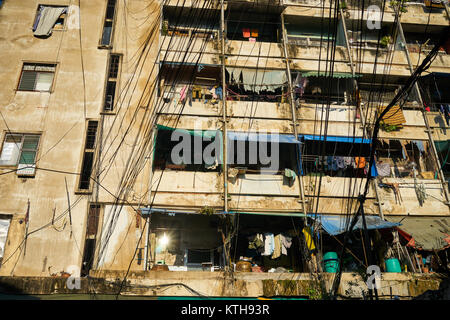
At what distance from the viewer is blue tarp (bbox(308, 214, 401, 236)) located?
1327 cm

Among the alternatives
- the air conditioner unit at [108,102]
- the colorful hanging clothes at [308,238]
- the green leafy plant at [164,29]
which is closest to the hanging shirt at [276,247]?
the colorful hanging clothes at [308,238]

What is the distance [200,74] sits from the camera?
18625 mm

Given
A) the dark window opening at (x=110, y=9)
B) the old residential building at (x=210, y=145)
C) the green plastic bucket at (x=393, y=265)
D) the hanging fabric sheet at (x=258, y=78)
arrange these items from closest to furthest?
the green plastic bucket at (x=393, y=265) < the old residential building at (x=210, y=145) < the hanging fabric sheet at (x=258, y=78) < the dark window opening at (x=110, y=9)

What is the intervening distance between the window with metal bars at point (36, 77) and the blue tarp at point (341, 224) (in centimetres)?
1531

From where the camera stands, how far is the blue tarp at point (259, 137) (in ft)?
51.1

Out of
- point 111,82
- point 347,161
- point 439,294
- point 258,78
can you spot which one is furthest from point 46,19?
point 439,294

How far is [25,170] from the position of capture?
15.0m

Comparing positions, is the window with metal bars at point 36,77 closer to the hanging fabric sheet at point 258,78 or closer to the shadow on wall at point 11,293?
the hanging fabric sheet at point 258,78

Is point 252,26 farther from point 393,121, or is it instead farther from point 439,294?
point 439,294

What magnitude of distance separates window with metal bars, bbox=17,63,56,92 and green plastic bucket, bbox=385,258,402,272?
730 inches

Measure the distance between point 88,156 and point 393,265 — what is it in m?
14.9
